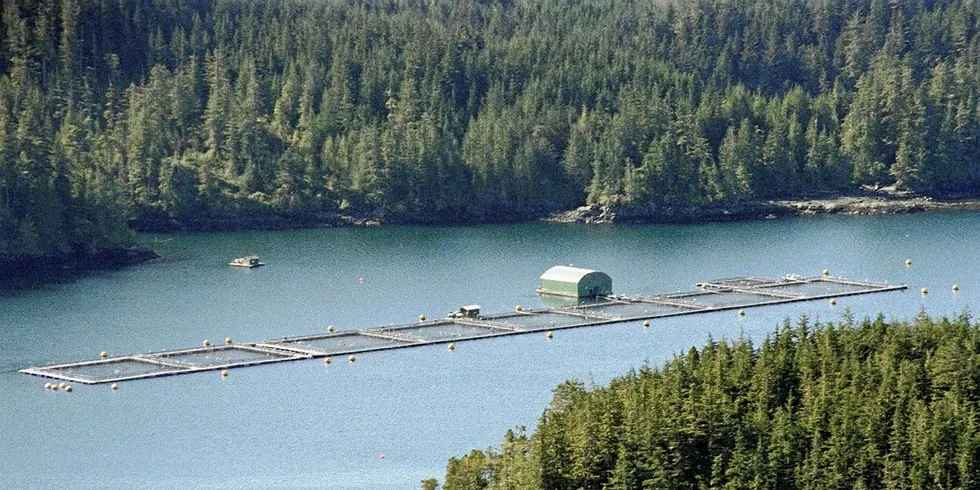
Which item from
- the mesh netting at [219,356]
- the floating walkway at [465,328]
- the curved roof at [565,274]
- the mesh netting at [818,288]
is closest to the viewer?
the floating walkway at [465,328]

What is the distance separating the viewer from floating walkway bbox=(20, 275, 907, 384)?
300ft

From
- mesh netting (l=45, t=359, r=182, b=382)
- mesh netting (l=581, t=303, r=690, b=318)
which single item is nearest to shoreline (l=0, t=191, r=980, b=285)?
mesh netting (l=581, t=303, r=690, b=318)

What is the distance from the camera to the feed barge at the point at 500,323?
301 ft

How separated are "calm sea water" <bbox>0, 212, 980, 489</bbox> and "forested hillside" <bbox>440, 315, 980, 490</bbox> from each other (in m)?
6.61

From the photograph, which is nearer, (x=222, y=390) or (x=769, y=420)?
(x=769, y=420)

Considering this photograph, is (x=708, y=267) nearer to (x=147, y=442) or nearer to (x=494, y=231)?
(x=494, y=231)

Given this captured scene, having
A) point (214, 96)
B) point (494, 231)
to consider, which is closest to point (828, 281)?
point (494, 231)

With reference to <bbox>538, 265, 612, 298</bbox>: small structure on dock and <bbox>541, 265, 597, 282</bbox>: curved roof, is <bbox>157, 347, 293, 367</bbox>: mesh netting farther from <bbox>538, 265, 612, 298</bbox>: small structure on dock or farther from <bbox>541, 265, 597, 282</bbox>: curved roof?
<bbox>541, 265, 597, 282</bbox>: curved roof

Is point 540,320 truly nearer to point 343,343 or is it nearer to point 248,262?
point 343,343

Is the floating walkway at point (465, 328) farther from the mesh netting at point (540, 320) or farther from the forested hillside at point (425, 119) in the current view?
the forested hillside at point (425, 119)

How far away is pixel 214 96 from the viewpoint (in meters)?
168

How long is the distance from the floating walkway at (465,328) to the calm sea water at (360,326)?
150 centimetres

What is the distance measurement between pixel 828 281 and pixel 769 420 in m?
48.5

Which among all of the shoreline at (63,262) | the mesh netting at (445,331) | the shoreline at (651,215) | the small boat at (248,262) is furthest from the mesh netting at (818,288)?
the shoreline at (63,262)
